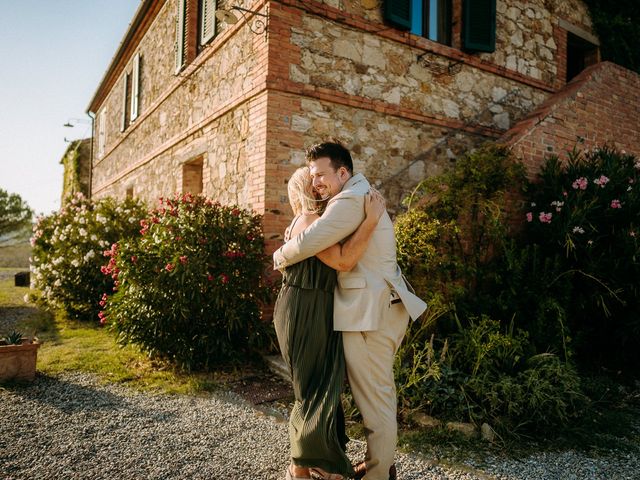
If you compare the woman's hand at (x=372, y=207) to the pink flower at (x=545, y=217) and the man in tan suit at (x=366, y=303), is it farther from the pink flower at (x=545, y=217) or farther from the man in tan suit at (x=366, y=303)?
the pink flower at (x=545, y=217)

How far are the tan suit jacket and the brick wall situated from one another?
3.76 meters

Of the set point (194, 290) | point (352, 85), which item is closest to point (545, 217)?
point (352, 85)

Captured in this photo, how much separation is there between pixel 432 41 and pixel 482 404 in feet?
17.4

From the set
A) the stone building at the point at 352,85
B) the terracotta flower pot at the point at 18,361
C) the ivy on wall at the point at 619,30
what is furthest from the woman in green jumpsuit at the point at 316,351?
the ivy on wall at the point at 619,30

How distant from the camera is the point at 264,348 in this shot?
17.0ft

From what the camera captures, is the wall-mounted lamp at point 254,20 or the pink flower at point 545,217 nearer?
the pink flower at point 545,217

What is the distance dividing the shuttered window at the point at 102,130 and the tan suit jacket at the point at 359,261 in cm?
1454

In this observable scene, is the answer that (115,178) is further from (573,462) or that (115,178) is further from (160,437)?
(573,462)

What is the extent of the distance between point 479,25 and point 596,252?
163 inches

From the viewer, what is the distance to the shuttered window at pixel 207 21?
703 centimetres

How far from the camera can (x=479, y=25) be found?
23.3 ft

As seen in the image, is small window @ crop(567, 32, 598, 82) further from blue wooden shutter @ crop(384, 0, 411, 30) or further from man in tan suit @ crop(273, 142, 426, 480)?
man in tan suit @ crop(273, 142, 426, 480)

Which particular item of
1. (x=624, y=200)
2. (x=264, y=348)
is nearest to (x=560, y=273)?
(x=624, y=200)

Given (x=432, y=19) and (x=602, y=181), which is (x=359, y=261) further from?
(x=432, y=19)
